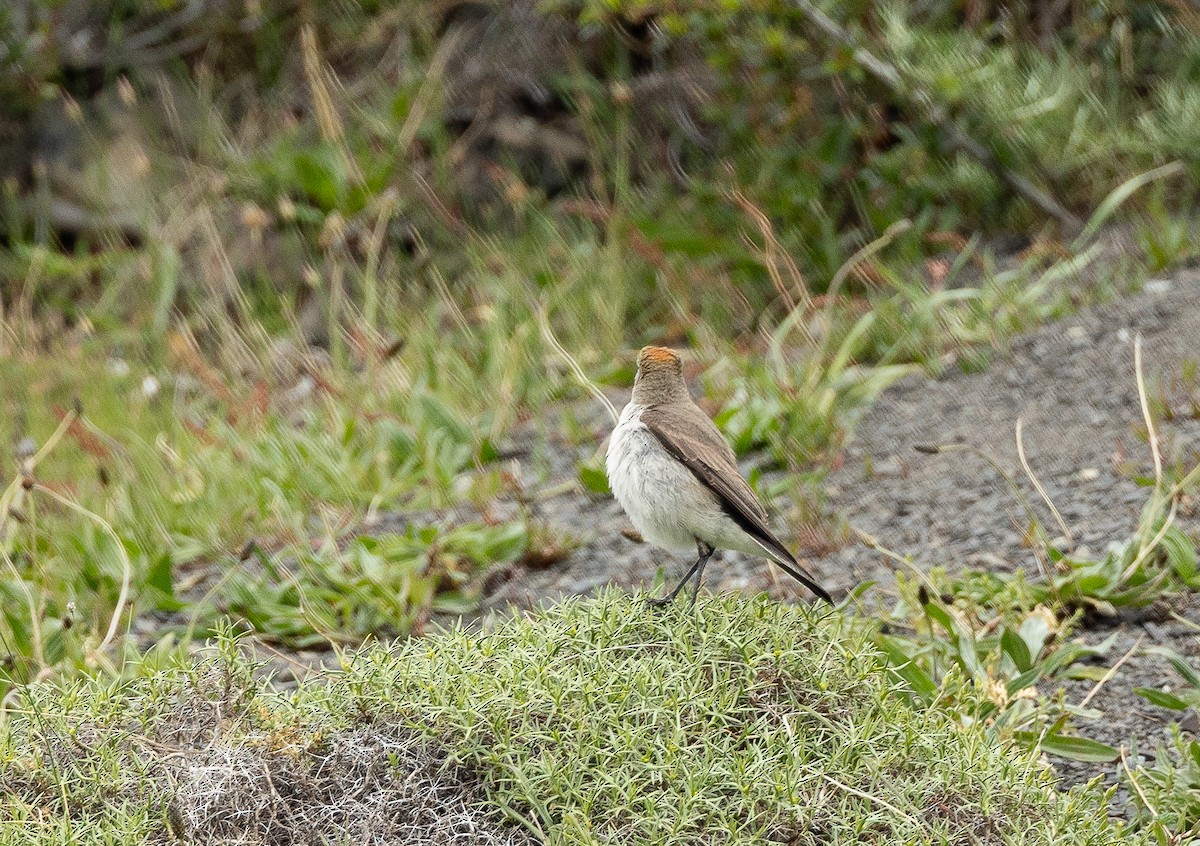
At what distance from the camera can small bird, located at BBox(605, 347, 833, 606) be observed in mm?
3557

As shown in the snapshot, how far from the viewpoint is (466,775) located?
113 inches

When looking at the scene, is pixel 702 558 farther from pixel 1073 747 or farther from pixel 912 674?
pixel 1073 747

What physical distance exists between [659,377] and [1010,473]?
68.4 inches

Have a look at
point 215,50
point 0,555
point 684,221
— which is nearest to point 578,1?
A: point 684,221

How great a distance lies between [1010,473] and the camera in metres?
5.01

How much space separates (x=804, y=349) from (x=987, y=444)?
53.3 inches

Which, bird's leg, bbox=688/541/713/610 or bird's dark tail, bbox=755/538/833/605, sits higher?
bird's dark tail, bbox=755/538/833/605

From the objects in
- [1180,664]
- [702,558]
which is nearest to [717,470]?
[702,558]

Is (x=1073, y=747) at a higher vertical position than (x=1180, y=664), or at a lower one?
lower

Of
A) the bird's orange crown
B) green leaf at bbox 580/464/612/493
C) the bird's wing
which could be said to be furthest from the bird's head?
green leaf at bbox 580/464/612/493

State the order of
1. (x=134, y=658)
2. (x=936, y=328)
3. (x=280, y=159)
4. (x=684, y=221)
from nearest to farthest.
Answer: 1. (x=134, y=658)
2. (x=936, y=328)
3. (x=684, y=221)
4. (x=280, y=159)

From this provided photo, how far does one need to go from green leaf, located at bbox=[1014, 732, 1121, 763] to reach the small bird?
61 cm

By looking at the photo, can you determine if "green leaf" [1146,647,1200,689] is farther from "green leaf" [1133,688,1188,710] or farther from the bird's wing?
the bird's wing

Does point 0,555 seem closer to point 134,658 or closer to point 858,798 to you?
point 134,658
